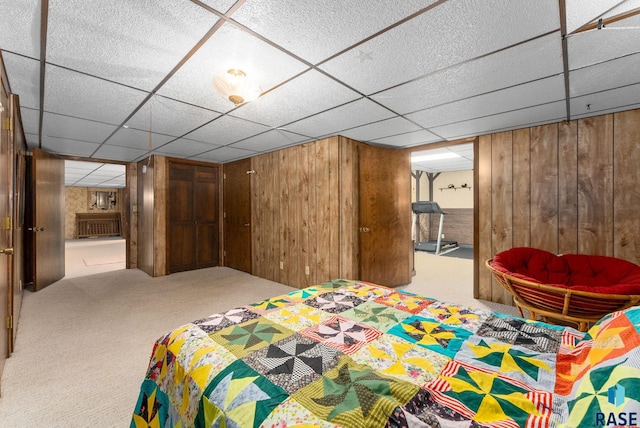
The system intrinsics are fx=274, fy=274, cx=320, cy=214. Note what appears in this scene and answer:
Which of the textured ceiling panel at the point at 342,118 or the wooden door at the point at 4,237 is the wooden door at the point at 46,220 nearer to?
the wooden door at the point at 4,237

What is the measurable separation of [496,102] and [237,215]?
4.40 m

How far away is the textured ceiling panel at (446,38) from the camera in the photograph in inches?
51.6

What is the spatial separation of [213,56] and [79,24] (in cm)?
64

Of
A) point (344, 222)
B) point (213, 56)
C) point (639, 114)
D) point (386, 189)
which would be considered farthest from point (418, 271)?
point (213, 56)

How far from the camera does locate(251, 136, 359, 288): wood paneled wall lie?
12.1 feet

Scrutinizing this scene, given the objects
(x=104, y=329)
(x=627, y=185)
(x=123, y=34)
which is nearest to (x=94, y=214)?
(x=104, y=329)

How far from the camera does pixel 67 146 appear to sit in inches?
156

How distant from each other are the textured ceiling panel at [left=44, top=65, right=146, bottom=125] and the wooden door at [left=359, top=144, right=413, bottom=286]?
106 inches

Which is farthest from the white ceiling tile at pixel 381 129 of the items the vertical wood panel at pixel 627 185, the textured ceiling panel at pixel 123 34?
the textured ceiling panel at pixel 123 34

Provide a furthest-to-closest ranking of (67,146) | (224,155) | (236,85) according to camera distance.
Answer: (224,155) < (67,146) < (236,85)

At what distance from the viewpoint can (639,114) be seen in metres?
2.61

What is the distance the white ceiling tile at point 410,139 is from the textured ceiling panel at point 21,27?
3.27 metres

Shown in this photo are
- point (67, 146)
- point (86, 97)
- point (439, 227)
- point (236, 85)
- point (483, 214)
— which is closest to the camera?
point (236, 85)

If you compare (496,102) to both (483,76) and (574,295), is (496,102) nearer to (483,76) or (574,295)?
(483,76)
